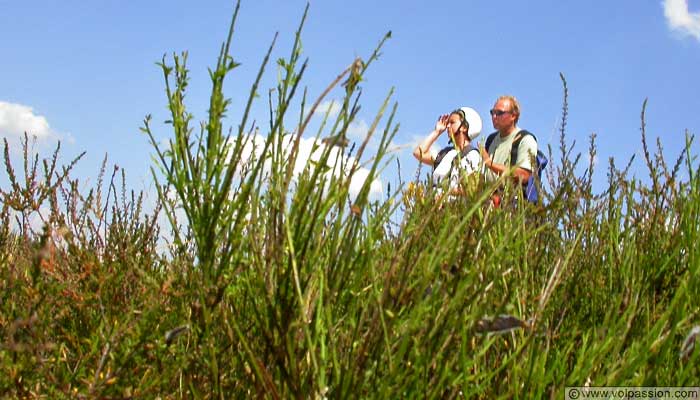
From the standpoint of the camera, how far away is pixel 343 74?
1.49m

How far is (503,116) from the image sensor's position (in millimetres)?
5637

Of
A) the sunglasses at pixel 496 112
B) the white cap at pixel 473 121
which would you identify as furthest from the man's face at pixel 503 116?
the white cap at pixel 473 121

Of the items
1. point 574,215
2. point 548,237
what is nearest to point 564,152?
point 574,215

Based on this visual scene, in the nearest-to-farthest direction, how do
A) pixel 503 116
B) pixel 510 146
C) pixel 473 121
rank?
pixel 510 146 → pixel 503 116 → pixel 473 121

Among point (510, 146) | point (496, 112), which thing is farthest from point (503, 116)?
point (510, 146)

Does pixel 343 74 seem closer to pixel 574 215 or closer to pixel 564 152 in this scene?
pixel 574 215

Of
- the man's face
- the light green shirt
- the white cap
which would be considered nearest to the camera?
the light green shirt

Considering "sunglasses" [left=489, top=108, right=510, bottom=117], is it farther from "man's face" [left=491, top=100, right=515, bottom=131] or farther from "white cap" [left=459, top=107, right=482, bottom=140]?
"white cap" [left=459, top=107, right=482, bottom=140]

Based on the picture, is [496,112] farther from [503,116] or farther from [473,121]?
[473,121]

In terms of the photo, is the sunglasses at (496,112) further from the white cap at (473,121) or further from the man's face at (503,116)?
the white cap at (473,121)

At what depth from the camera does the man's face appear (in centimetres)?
564

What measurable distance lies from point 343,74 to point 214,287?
0.52 m

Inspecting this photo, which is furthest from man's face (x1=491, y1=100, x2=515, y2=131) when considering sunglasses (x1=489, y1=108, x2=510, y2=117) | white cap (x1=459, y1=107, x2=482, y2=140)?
white cap (x1=459, y1=107, x2=482, y2=140)

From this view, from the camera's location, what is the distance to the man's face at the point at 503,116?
18.5 ft
